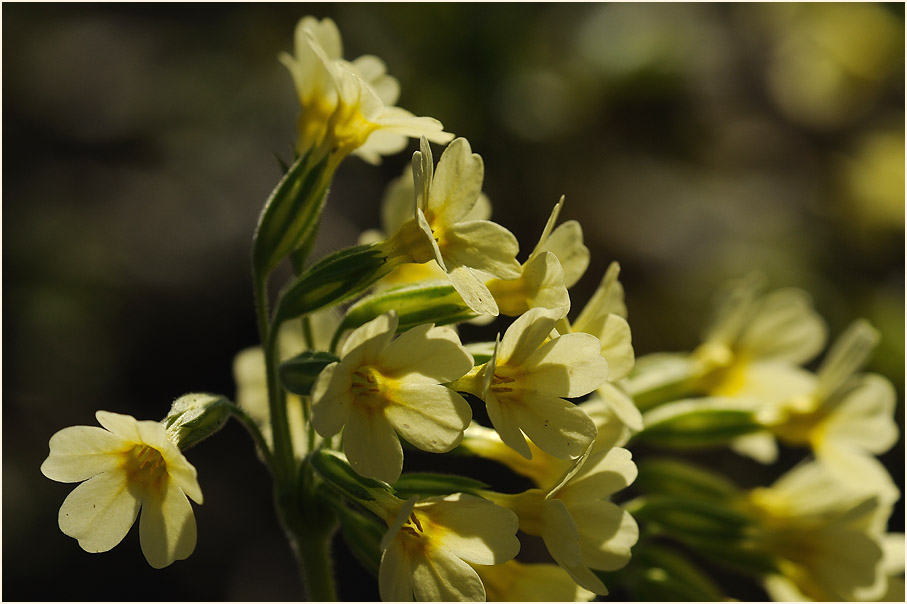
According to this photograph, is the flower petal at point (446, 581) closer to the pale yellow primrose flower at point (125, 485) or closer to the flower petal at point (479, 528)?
the flower petal at point (479, 528)

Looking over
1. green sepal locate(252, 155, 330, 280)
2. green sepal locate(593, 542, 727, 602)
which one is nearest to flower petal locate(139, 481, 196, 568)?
green sepal locate(252, 155, 330, 280)

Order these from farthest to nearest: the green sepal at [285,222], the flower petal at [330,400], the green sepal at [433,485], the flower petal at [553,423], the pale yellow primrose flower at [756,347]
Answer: the pale yellow primrose flower at [756,347], the green sepal at [285,222], the green sepal at [433,485], the flower petal at [553,423], the flower petal at [330,400]

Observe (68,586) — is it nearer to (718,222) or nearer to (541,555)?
(541,555)

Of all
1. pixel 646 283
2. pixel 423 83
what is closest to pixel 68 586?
pixel 423 83

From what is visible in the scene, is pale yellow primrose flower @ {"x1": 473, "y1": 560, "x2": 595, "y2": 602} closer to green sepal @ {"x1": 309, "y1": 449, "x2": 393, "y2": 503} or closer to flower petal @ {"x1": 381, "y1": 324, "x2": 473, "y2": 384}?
green sepal @ {"x1": 309, "y1": 449, "x2": 393, "y2": 503}

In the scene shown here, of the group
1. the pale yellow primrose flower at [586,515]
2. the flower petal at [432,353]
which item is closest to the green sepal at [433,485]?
the pale yellow primrose flower at [586,515]

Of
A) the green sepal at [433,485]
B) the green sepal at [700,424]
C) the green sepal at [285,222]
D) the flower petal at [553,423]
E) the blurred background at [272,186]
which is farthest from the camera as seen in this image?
the blurred background at [272,186]
